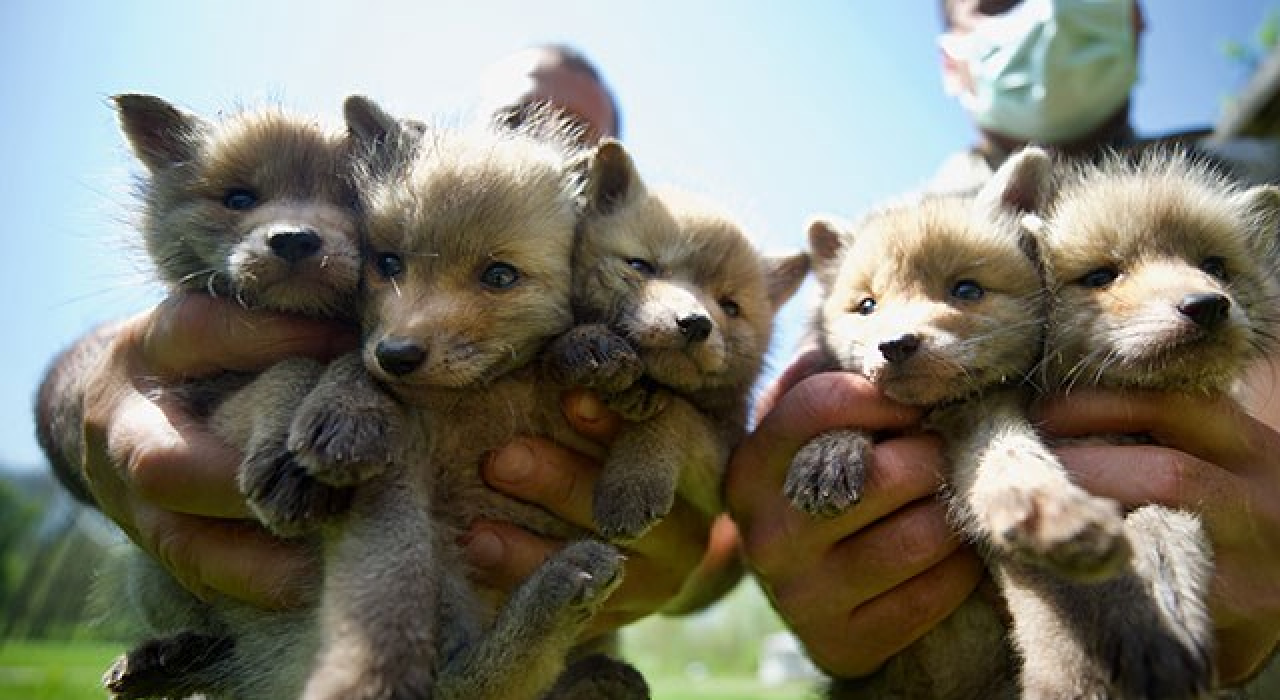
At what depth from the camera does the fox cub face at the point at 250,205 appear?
2916 mm

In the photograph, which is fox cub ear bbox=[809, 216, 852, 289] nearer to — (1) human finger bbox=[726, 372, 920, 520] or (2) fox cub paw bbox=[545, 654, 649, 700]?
(1) human finger bbox=[726, 372, 920, 520]

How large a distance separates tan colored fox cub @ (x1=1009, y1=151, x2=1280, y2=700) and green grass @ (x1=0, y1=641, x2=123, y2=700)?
621 centimetres

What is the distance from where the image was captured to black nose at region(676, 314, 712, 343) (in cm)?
299

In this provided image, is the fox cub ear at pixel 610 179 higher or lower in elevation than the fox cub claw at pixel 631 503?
higher

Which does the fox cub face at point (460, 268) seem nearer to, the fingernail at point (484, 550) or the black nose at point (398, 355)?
the black nose at point (398, 355)

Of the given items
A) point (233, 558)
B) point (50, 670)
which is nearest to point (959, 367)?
point (233, 558)

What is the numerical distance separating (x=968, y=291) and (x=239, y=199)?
108 inches

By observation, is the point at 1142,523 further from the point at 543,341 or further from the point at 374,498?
the point at 374,498

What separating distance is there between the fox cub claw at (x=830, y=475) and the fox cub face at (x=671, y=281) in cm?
48

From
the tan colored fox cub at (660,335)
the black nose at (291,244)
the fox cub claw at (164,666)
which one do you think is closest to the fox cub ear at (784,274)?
the tan colored fox cub at (660,335)

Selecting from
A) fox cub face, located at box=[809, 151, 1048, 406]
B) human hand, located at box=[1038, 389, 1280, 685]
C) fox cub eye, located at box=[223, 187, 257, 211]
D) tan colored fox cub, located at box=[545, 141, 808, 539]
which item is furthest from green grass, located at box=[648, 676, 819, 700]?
fox cub eye, located at box=[223, 187, 257, 211]

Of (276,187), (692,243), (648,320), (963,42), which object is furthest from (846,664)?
(963,42)

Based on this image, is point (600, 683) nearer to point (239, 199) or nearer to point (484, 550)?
point (484, 550)

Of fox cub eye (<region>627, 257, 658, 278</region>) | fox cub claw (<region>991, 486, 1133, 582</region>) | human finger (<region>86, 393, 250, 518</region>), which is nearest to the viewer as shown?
fox cub claw (<region>991, 486, 1133, 582</region>)
